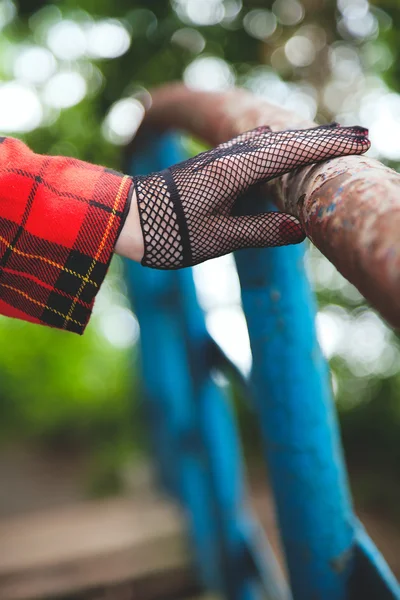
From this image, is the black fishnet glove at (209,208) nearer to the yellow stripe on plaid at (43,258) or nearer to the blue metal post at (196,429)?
the yellow stripe on plaid at (43,258)

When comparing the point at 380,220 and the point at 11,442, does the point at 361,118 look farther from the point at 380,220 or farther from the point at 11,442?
the point at 11,442

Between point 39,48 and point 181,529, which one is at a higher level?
point 39,48

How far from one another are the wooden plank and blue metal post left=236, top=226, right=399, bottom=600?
1.09 metres

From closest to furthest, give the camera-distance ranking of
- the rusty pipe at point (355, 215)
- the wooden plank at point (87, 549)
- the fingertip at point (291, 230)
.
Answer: the rusty pipe at point (355, 215)
the fingertip at point (291, 230)
the wooden plank at point (87, 549)

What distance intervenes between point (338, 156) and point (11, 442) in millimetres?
3713

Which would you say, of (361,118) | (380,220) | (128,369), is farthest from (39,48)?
(380,220)

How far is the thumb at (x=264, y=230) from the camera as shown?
0.69 metres

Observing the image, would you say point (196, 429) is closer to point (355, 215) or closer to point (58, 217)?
point (58, 217)

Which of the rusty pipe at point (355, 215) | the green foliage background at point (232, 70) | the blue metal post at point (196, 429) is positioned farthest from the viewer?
the green foliage background at point (232, 70)

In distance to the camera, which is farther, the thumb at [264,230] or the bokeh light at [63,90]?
the bokeh light at [63,90]

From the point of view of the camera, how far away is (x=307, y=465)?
80 centimetres

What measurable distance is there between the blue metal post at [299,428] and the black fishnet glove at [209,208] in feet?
0.34

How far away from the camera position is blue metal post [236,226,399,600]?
0.78m

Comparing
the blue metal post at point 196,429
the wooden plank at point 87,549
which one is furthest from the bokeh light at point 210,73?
the wooden plank at point 87,549
